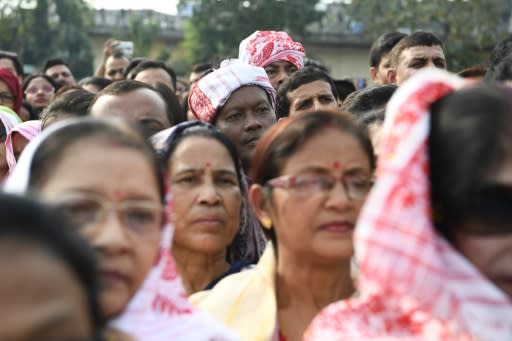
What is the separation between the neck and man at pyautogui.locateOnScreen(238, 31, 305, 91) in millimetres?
3204

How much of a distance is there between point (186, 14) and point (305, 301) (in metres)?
54.4

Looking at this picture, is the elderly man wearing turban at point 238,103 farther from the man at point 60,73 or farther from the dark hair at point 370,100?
the man at point 60,73

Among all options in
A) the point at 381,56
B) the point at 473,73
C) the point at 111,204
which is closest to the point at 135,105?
the point at 473,73

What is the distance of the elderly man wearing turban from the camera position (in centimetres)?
531

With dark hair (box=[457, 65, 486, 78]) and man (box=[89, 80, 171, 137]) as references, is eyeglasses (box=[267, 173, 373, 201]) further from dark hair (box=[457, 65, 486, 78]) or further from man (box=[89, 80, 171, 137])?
dark hair (box=[457, 65, 486, 78])

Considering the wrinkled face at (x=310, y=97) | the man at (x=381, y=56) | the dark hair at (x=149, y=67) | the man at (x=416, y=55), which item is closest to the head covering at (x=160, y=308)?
the wrinkled face at (x=310, y=97)

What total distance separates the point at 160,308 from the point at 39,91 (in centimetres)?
795

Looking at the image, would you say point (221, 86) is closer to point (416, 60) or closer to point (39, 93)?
point (416, 60)

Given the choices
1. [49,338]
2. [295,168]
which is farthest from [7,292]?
[295,168]

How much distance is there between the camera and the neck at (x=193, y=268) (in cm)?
401

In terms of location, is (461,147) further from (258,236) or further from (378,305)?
(258,236)

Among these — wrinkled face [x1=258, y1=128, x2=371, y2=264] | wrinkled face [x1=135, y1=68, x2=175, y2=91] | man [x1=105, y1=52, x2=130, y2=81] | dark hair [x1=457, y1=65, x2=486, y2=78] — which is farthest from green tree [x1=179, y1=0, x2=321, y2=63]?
wrinkled face [x1=258, y1=128, x2=371, y2=264]

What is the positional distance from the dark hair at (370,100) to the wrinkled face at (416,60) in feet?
7.01

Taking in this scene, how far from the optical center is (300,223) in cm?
317
